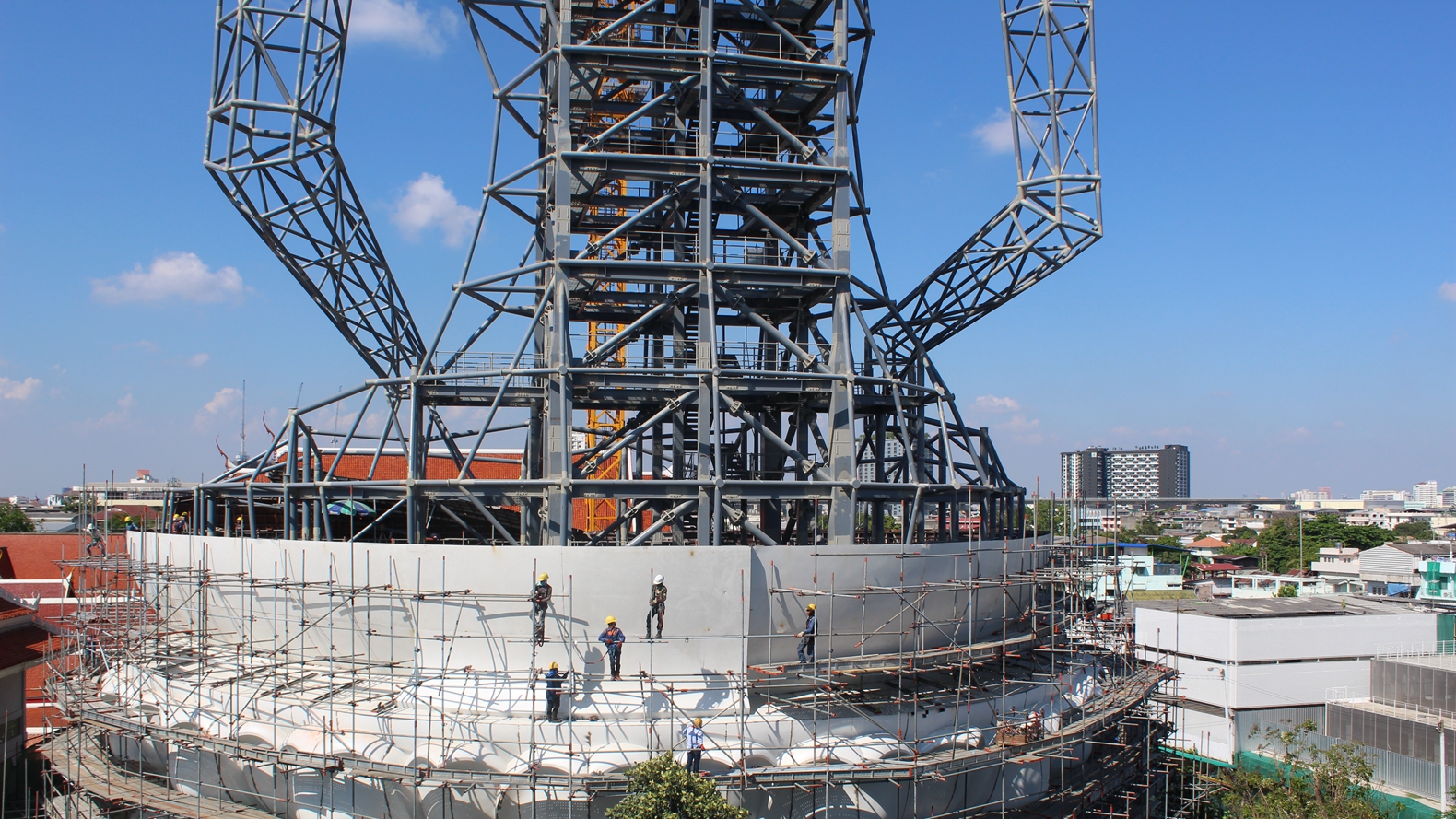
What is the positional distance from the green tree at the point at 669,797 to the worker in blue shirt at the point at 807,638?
11.9 ft

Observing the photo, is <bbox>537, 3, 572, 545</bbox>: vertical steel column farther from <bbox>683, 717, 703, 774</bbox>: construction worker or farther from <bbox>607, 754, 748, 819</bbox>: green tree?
<bbox>607, 754, 748, 819</bbox>: green tree

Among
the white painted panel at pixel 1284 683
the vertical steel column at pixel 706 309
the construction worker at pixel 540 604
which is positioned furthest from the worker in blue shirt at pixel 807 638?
the white painted panel at pixel 1284 683

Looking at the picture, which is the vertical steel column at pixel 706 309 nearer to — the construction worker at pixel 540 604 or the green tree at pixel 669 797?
the construction worker at pixel 540 604

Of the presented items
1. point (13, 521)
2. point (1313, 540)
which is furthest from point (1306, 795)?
point (13, 521)

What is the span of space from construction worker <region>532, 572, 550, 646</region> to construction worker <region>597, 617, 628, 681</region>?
110 cm

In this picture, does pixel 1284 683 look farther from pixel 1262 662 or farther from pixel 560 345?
pixel 560 345

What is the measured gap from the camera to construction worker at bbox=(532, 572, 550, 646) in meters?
15.6

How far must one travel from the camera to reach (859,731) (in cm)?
1599

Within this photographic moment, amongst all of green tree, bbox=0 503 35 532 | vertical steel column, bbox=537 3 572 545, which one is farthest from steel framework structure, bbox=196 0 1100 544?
green tree, bbox=0 503 35 532

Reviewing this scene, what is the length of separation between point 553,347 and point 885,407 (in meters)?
9.29

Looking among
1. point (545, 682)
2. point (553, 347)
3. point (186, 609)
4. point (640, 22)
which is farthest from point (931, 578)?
point (186, 609)

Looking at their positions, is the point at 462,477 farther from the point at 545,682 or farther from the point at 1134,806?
the point at 1134,806

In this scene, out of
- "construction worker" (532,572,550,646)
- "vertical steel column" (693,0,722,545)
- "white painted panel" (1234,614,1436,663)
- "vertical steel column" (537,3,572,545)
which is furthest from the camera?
"white painted panel" (1234,614,1436,663)

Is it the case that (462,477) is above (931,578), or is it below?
above
